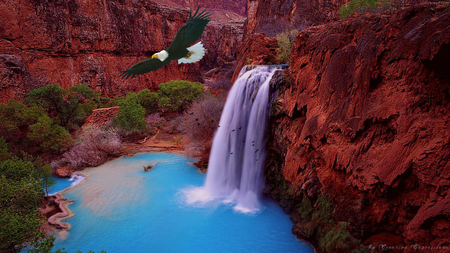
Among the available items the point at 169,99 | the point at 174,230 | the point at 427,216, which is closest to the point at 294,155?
the point at 427,216

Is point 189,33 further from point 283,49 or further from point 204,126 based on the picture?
point 283,49

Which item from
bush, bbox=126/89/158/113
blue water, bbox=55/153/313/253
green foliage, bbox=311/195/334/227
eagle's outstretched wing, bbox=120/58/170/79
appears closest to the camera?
eagle's outstretched wing, bbox=120/58/170/79

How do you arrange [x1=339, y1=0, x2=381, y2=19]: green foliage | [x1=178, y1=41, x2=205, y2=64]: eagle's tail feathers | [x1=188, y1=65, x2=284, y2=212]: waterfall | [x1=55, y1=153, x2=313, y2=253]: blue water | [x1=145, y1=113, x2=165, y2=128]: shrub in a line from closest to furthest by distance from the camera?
[x1=178, y1=41, x2=205, y2=64]: eagle's tail feathers → [x1=55, y1=153, x2=313, y2=253]: blue water → [x1=188, y1=65, x2=284, y2=212]: waterfall → [x1=339, y1=0, x2=381, y2=19]: green foliage → [x1=145, y1=113, x2=165, y2=128]: shrub

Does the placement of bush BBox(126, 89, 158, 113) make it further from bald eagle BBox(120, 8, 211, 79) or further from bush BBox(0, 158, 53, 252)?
bald eagle BBox(120, 8, 211, 79)

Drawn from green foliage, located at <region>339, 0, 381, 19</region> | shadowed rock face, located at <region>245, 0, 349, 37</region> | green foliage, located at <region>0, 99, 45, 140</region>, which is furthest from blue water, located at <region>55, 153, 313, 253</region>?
shadowed rock face, located at <region>245, 0, 349, 37</region>

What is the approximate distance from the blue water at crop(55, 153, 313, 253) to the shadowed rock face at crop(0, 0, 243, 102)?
16.2 meters

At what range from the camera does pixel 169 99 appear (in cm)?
2211

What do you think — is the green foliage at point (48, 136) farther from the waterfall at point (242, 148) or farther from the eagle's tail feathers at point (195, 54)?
the eagle's tail feathers at point (195, 54)

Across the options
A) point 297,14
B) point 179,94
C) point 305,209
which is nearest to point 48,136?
point 179,94

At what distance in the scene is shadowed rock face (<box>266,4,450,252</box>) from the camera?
13.5 ft

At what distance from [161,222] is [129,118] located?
10.4m

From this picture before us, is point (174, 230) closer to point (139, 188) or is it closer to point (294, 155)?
point (139, 188)

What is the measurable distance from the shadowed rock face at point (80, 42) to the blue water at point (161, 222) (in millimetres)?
16236

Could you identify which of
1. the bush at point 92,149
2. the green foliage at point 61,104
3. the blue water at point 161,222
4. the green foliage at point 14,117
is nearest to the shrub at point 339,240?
the blue water at point 161,222
